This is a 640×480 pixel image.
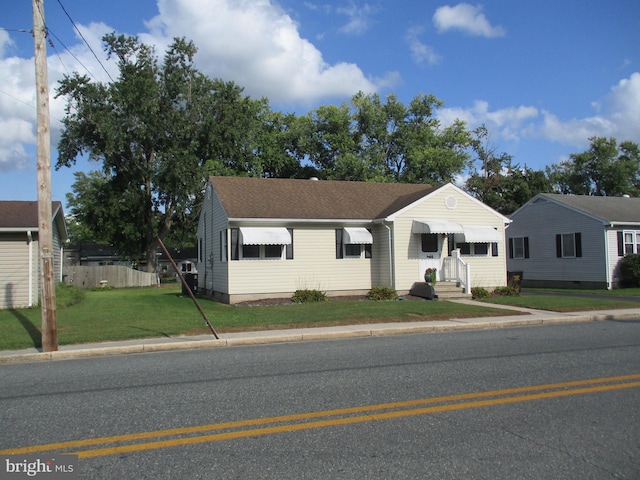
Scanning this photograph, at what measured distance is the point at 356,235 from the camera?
2198 centimetres

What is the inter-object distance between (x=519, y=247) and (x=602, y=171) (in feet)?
113

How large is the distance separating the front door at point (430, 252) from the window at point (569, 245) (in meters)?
10.2

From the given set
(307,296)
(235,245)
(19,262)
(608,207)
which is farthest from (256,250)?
(608,207)

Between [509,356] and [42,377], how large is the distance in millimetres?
7684

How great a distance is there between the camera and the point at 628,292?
80.2 feet

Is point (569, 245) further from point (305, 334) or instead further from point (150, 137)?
point (150, 137)

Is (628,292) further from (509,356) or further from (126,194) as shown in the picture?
(126,194)

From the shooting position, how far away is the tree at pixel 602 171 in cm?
5956

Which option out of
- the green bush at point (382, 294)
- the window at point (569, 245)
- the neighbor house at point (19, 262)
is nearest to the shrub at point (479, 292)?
the green bush at point (382, 294)

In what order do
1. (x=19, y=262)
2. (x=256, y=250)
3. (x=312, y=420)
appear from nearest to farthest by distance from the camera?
(x=312, y=420) < (x=19, y=262) < (x=256, y=250)

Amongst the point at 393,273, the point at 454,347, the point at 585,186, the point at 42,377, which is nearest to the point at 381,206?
the point at 393,273

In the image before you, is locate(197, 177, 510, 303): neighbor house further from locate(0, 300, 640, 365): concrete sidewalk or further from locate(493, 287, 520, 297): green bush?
locate(0, 300, 640, 365): concrete sidewalk

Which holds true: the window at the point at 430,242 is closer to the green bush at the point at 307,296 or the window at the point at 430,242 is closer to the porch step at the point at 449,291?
the porch step at the point at 449,291

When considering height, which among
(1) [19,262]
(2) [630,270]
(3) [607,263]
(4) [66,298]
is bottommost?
(4) [66,298]
